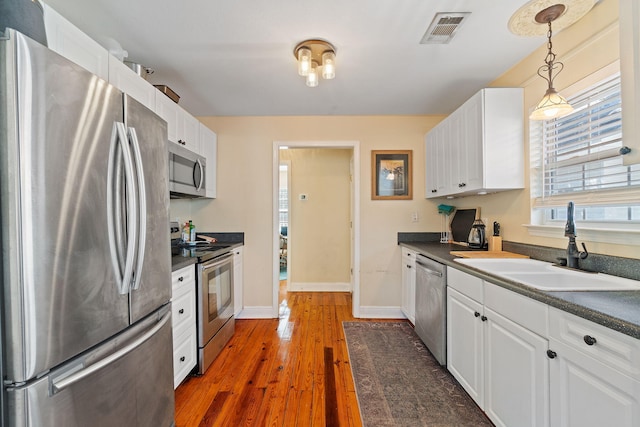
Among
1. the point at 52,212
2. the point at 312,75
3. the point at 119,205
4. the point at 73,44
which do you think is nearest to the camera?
the point at 52,212

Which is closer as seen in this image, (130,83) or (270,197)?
(130,83)

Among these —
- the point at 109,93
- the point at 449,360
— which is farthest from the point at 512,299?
the point at 109,93

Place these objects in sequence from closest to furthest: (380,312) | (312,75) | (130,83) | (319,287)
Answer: (130,83) → (312,75) → (380,312) → (319,287)

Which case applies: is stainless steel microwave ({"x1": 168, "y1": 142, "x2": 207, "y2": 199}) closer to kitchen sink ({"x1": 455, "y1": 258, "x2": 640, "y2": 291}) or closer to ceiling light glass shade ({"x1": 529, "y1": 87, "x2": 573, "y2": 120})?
kitchen sink ({"x1": 455, "y1": 258, "x2": 640, "y2": 291})

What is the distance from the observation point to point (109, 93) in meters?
1.06

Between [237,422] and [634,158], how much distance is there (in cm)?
233

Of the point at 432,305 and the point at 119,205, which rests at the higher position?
the point at 119,205

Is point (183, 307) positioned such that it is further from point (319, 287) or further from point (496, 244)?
point (319, 287)

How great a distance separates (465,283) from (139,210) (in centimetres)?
194

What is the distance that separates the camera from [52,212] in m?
0.84

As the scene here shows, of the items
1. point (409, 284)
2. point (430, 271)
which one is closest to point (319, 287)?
point (409, 284)

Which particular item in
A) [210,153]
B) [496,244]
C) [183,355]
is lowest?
[183,355]

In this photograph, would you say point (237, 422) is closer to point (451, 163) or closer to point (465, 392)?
point (465, 392)

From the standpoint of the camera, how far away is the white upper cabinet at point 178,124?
208 centimetres
